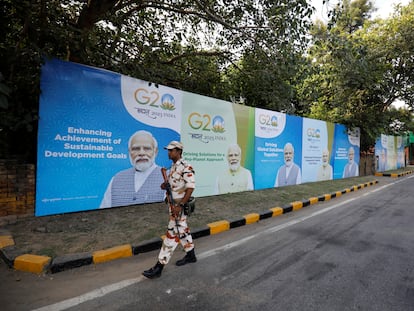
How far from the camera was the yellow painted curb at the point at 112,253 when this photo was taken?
341 cm

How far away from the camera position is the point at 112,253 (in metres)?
3.52

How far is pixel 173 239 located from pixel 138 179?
10.3 ft

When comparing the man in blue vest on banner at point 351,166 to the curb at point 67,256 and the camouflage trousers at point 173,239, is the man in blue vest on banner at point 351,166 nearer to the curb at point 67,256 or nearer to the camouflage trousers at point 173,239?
Answer: the curb at point 67,256

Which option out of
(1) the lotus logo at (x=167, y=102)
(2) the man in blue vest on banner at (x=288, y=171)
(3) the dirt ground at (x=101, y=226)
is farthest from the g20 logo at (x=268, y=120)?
(1) the lotus logo at (x=167, y=102)

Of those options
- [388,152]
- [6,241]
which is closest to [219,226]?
[6,241]

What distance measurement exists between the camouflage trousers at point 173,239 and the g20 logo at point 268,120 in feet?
21.7

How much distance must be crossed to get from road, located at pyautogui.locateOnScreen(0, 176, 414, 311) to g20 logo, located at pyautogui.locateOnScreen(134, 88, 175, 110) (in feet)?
11.2

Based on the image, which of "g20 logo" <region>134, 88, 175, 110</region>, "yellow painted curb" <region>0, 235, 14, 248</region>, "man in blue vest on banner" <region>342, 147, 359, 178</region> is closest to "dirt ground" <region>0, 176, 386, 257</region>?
"yellow painted curb" <region>0, 235, 14, 248</region>

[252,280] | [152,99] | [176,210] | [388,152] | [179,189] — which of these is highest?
[152,99]

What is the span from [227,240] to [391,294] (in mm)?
2329

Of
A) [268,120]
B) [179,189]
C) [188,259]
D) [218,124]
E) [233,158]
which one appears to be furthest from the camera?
[268,120]

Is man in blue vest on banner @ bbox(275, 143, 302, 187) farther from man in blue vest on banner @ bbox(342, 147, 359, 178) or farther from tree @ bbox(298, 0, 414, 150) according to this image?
man in blue vest on banner @ bbox(342, 147, 359, 178)

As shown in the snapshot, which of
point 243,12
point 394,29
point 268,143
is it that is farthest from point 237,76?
point 394,29

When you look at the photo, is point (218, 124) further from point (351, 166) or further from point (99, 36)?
point (351, 166)
